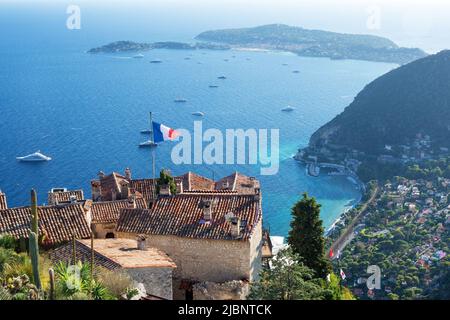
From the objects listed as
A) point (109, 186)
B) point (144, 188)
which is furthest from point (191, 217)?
point (109, 186)

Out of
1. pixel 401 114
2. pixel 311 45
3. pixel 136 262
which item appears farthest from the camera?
pixel 311 45

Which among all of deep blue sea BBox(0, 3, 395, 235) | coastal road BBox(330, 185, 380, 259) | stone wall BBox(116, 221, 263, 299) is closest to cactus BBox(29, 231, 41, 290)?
stone wall BBox(116, 221, 263, 299)

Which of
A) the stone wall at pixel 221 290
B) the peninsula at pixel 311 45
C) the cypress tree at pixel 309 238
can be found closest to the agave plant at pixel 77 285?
the stone wall at pixel 221 290

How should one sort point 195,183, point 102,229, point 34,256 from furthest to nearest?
point 195,183 < point 102,229 < point 34,256

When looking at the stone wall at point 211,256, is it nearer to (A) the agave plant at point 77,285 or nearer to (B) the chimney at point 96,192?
(A) the agave plant at point 77,285

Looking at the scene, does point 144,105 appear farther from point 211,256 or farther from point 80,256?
point 80,256

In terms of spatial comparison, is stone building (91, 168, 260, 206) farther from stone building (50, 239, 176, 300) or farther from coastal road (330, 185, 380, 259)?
coastal road (330, 185, 380, 259)
